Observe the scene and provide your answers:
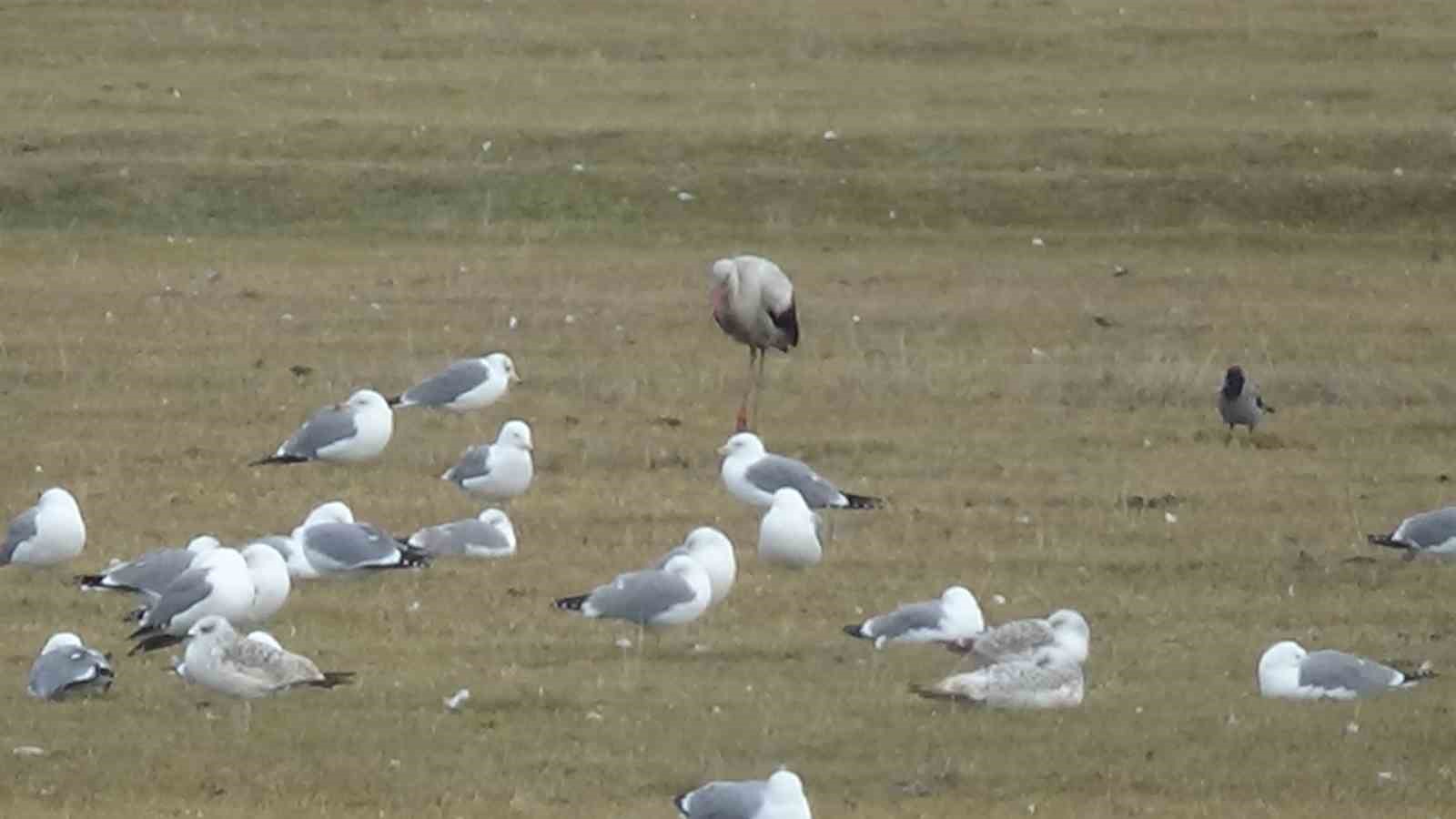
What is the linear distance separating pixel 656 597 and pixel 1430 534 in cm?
450

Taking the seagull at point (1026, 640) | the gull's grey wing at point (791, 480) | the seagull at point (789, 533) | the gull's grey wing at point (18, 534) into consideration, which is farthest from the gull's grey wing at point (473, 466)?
the seagull at point (1026, 640)

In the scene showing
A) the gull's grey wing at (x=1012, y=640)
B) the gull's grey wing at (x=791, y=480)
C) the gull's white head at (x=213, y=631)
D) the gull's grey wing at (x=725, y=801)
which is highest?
the gull's grey wing at (x=725, y=801)

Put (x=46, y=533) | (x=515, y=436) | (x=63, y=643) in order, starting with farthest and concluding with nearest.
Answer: (x=515, y=436) < (x=46, y=533) < (x=63, y=643)

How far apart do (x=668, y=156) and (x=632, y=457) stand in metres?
13.9

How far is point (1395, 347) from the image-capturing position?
24016mm

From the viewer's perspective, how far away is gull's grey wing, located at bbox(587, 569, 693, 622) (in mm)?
13312

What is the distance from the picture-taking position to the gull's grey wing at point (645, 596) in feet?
43.7

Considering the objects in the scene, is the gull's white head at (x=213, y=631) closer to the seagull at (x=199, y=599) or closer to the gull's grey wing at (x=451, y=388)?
the seagull at (x=199, y=599)

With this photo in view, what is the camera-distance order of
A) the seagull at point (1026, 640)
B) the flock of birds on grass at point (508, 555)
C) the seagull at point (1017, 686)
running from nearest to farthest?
1. the flock of birds on grass at point (508, 555)
2. the seagull at point (1017, 686)
3. the seagull at point (1026, 640)

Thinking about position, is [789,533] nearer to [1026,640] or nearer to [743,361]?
[1026,640]

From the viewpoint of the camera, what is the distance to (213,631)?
38.5ft

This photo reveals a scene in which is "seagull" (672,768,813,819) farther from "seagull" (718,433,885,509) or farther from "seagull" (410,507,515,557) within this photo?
"seagull" (718,433,885,509)

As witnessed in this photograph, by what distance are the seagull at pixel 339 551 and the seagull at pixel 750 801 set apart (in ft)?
14.6

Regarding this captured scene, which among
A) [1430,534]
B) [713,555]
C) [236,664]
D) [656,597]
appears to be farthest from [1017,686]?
[1430,534]
